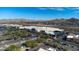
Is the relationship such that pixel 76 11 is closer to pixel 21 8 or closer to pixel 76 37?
pixel 76 37

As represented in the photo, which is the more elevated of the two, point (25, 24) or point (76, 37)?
point (25, 24)

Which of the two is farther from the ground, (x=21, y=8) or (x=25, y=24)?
(x=21, y=8)
